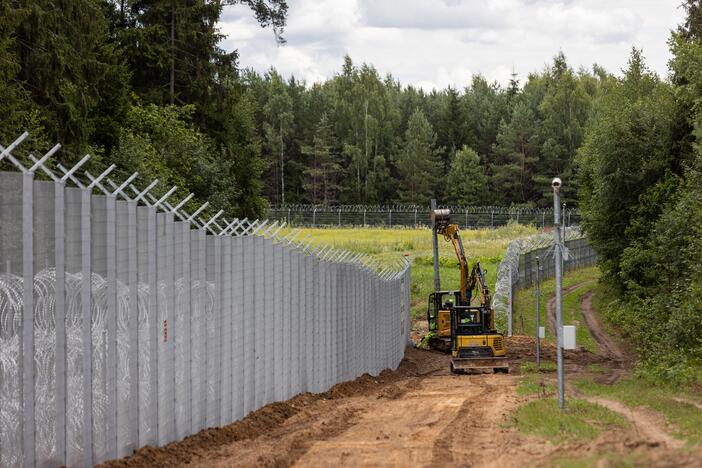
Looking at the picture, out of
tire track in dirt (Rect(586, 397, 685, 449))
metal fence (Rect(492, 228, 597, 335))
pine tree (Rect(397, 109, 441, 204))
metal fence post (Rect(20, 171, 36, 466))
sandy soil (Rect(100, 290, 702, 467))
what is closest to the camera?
metal fence post (Rect(20, 171, 36, 466))

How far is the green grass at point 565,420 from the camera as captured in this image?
10.8m

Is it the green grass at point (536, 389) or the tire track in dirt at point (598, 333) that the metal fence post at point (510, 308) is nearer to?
the tire track in dirt at point (598, 333)

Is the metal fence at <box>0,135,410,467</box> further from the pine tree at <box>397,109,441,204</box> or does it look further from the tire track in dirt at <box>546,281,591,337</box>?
the pine tree at <box>397,109,441,204</box>

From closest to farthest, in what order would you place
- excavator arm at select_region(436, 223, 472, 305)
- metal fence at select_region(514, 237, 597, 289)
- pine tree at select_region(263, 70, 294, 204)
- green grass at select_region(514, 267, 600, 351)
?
excavator arm at select_region(436, 223, 472, 305) < green grass at select_region(514, 267, 600, 351) < metal fence at select_region(514, 237, 597, 289) < pine tree at select_region(263, 70, 294, 204)

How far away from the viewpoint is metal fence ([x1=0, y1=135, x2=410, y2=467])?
24.5 ft

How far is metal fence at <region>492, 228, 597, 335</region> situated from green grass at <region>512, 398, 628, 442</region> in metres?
11.5

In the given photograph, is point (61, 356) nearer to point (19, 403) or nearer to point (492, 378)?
point (19, 403)

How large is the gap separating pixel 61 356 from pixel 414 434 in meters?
4.64

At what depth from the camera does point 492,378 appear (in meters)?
23.6

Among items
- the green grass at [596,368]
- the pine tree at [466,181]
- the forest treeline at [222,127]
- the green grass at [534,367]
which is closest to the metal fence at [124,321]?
the forest treeline at [222,127]

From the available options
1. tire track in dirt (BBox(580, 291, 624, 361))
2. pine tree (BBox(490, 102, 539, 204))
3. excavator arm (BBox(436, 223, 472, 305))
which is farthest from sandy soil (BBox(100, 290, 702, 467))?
pine tree (BBox(490, 102, 539, 204))

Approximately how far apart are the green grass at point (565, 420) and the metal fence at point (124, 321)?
362 centimetres

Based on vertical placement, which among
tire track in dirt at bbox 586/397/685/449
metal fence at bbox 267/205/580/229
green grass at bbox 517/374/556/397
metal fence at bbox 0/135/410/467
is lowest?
green grass at bbox 517/374/556/397

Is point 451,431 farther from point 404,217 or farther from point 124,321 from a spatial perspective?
point 404,217
